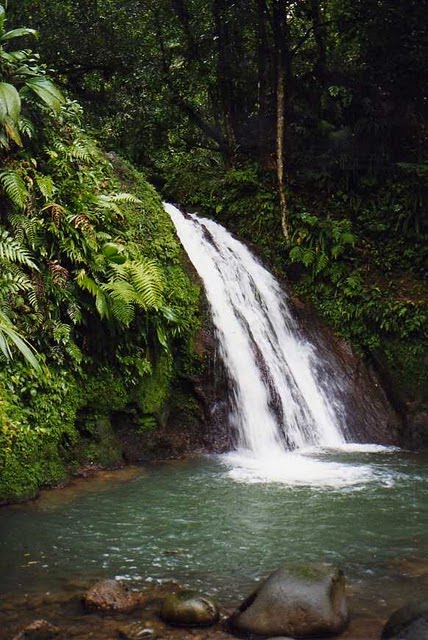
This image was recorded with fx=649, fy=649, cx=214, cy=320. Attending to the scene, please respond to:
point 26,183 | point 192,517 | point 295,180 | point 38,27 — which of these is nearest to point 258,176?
point 295,180

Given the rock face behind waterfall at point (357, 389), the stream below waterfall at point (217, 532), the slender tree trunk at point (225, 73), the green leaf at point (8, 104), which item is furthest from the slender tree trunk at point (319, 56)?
the stream below waterfall at point (217, 532)

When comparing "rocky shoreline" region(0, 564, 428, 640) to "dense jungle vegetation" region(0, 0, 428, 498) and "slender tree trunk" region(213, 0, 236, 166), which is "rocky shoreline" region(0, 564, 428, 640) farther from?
"slender tree trunk" region(213, 0, 236, 166)

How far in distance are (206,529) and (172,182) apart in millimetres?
10078

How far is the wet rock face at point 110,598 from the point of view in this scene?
423 cm

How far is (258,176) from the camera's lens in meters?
13.8

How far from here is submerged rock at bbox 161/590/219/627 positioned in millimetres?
4039

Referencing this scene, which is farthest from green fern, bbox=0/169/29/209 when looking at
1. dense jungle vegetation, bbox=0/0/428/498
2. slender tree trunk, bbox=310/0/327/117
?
slender tree trunk, bbox=310/0/327/117

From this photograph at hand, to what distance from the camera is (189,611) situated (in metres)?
4.07

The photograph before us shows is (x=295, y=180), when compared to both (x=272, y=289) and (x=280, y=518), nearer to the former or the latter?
(x=272, y=289)

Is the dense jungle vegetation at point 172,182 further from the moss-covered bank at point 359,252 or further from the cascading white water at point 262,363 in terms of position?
the cascading white water at point 262,363

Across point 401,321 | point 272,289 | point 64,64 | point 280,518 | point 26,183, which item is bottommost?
point 280,518

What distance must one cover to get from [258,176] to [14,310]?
780 cm

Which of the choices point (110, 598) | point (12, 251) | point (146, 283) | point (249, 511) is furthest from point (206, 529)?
point (12, 251)

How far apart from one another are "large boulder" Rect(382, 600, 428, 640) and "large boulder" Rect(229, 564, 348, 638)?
0.96 feet
